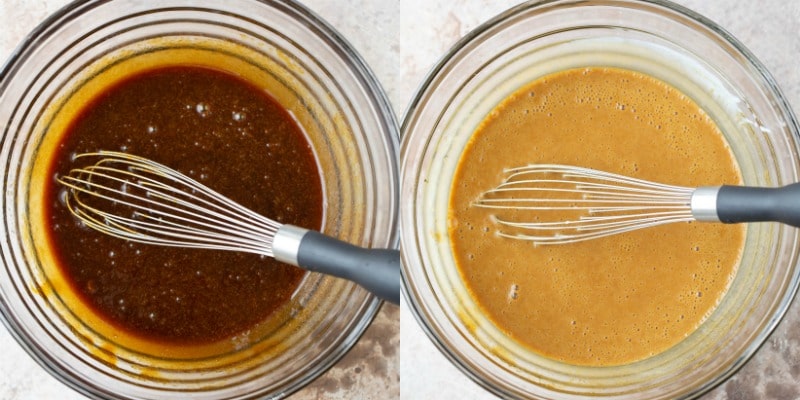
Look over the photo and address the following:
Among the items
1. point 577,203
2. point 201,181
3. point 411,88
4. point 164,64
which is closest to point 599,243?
point 577,203

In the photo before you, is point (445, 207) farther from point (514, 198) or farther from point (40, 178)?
point (40, 178)

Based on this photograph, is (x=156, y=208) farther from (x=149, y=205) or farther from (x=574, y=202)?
(x=574, y=202)

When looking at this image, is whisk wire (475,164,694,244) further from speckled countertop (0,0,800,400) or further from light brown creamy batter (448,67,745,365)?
speckled countertop (0,0,800,400)

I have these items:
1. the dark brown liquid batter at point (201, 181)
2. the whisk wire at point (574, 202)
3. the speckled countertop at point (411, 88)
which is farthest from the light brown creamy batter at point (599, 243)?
the dark brown liquid batter at point (201, 181)

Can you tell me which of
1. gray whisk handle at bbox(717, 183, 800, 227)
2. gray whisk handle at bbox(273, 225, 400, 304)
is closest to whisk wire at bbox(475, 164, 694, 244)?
gray whisk handle at bbox(717, 183, 800, 227)

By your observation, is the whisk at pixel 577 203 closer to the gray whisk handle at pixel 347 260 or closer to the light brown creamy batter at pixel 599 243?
the light brown creamy batter at pixel 599 243

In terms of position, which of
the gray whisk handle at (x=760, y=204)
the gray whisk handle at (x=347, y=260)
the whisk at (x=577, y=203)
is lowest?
the gray whisk handle at (x=347, y=260)
